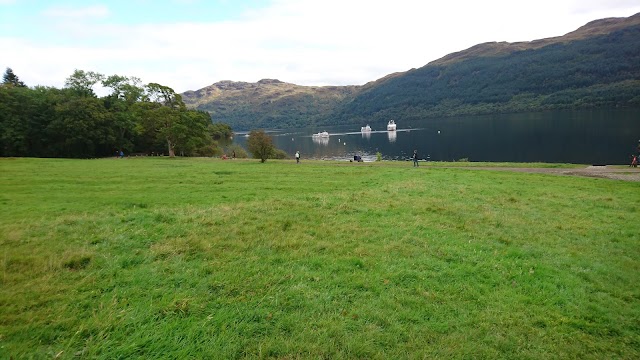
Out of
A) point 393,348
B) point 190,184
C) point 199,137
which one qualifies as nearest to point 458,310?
point 393,348

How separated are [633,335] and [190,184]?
22999 mm

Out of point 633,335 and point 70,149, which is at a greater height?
point 70,149

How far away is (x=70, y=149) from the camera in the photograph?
6188 centimetres

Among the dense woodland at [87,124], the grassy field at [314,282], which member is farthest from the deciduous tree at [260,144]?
the grassy field at [314,282]

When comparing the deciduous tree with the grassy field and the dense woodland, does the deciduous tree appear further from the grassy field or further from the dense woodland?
the grassy field

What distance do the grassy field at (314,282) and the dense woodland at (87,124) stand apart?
5075cm

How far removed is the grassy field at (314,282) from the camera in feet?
20.3

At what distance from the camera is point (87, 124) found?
6003cm

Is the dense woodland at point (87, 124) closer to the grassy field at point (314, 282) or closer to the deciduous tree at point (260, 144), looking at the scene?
the deciduous tree at point (260, 144)

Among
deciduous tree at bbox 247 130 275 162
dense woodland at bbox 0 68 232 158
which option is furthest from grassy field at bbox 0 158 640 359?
dense woodland at bbox 0 68 232 158

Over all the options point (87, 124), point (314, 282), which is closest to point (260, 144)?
point (87, 124)

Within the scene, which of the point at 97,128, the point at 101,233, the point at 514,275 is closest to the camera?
the point at 514,275

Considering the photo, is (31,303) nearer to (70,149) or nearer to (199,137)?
(199,137)

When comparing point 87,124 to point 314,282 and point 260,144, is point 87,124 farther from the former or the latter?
point 314,282
